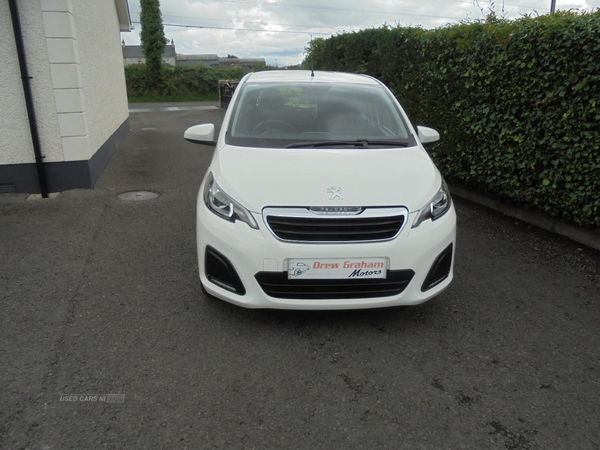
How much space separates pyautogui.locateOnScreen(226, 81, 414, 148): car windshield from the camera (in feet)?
13.3

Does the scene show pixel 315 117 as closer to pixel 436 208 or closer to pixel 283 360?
pixel 436 208

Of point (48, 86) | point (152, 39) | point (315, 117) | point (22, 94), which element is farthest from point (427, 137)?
point (152, 39)

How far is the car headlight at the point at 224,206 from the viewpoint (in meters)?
3.14

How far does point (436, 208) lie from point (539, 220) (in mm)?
2884

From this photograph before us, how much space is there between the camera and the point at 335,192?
10.5 feet

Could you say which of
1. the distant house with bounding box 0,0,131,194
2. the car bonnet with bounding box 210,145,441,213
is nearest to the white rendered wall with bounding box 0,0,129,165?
the distant house with bounding box 0,0,131,194

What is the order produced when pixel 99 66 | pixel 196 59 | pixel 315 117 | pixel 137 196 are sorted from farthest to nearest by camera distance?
pixel 196 59 < pixel 99 66 < pixel 137 196 < pixel 315 117

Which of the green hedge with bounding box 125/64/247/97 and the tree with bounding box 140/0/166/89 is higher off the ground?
the tree with bounding box 140/0/166/89

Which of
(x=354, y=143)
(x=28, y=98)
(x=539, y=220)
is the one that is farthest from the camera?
(x=28, y=98)

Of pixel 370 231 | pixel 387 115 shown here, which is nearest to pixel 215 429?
pixel 370 231

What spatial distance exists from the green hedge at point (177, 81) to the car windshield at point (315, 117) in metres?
31.6

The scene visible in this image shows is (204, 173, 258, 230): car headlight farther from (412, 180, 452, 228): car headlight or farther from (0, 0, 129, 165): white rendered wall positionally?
(0, 0, 129, 165): white rendered wall

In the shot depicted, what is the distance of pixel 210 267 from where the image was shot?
10.8ft

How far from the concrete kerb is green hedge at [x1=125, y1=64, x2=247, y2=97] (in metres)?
30.7
